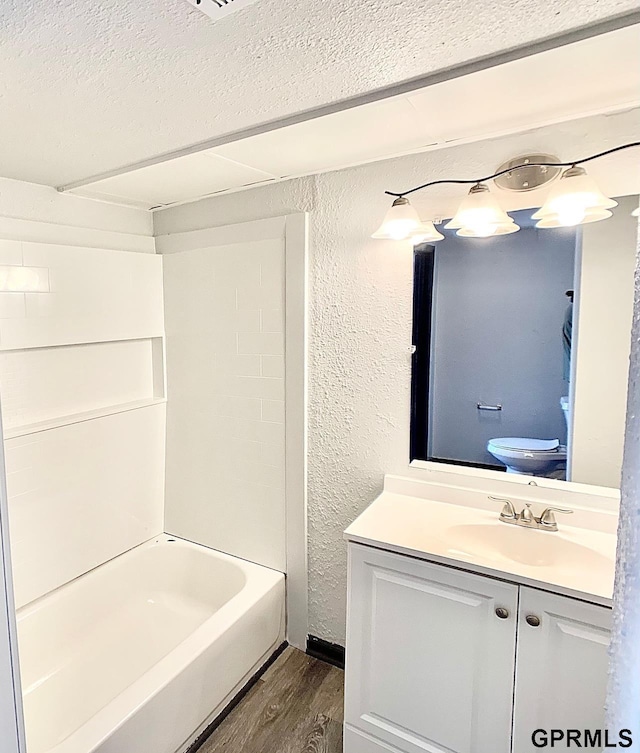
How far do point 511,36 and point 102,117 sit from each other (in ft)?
3.70

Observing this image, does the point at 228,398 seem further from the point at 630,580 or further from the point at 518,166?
the point at 630,580

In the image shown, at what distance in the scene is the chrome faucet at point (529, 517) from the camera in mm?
1616

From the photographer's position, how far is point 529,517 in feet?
5.41

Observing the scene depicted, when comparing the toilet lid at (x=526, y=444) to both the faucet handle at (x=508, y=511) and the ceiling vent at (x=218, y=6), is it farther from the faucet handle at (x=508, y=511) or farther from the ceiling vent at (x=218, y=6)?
the ceiling vent at (x=218, y=6)

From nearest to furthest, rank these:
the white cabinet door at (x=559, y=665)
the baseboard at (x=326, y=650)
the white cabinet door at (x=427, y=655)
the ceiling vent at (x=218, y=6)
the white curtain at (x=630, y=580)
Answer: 1. the white curtain at (x=630, y=580)
2. the ceiling vent at (x=218, y=6)
3. the white cabinet door at (x=559, y=665)
4. the white cabinet door at (x=427, y=655)
5. the baseboard at (x=326, y=650)

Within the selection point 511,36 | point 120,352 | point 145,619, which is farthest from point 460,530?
point 120,352

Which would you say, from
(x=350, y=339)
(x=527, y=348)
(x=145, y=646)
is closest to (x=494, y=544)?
(x=527, y=348)

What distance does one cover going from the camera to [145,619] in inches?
91.8

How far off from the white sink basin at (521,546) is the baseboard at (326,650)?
0.94 metres

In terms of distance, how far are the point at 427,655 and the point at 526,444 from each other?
2.65 feet

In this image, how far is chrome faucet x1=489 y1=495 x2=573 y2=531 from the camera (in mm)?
1616

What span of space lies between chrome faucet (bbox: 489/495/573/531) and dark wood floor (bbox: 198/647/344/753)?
1080 mm

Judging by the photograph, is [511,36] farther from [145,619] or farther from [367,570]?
[145,619]

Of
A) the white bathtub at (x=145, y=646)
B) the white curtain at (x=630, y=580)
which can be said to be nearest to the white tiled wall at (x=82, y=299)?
the white bathtub at (x=145, y=646)
